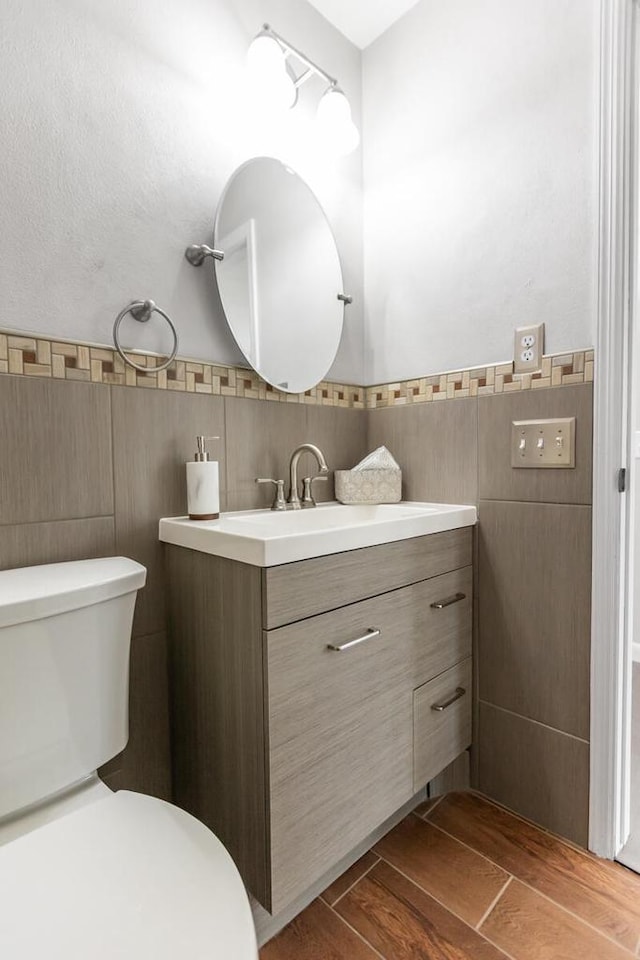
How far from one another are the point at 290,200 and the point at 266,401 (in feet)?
1.99

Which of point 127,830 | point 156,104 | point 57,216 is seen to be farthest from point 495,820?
point 156,104

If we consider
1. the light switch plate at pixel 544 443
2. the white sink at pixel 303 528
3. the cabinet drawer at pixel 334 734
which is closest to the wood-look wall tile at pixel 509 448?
the light switch plate at pixel 544 443

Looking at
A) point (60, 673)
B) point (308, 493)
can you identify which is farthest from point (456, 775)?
point (60, 673)

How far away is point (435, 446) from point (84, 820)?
3.97 ft

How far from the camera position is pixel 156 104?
1175 millimetres

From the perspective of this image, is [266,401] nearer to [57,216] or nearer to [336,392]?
[336,392]

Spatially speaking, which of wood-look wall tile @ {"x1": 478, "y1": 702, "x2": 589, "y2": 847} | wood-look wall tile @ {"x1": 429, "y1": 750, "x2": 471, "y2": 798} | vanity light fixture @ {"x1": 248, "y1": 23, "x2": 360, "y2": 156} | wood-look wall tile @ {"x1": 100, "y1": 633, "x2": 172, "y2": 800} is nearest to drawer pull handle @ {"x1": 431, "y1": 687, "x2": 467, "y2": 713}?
wood-look wall tile @ {"x1": 478, "y1": 702, "x2": 589, "y2": 847}

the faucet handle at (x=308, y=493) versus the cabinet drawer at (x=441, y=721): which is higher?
the faucet handle at (x=308, y=493)

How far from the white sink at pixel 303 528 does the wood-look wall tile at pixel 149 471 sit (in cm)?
5

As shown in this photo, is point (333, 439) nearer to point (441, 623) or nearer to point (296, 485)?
point (296, 485)

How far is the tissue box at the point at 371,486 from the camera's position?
1.53 meters

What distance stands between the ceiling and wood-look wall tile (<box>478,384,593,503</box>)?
1.28m

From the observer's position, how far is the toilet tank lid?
0.76m

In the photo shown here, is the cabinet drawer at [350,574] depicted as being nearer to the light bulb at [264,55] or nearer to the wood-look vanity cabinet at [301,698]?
the wood-look vanity cabinet at [301,698]
